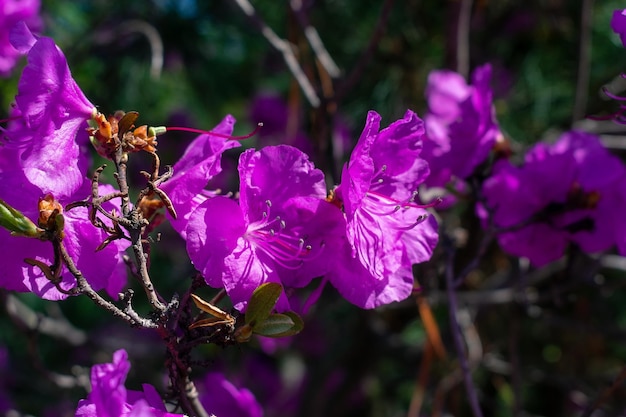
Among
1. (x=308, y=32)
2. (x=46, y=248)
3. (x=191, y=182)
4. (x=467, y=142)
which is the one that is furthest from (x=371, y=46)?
(x=46, y=248)

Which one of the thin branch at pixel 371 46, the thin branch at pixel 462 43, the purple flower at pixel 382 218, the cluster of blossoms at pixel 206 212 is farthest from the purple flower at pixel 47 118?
the thin branch at pixel 462 43

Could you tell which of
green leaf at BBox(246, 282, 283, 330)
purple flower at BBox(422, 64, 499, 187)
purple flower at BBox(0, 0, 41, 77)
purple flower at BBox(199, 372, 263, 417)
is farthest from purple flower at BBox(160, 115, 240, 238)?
purple flower at BBox(0, 0, 41, 77)

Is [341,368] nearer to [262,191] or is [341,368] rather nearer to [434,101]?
[434,101]

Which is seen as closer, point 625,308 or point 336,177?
point 336,177

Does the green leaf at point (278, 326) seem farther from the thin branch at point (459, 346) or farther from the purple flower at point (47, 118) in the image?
the thin branch at point (459, 346)

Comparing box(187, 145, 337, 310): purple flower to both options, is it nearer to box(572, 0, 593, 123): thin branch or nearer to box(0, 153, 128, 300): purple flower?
box(0, 153, 128, 300): purple flower

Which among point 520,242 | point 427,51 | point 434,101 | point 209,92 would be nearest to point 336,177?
point 434,101

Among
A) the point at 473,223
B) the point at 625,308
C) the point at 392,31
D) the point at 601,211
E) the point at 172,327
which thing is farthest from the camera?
the point at 625,308
